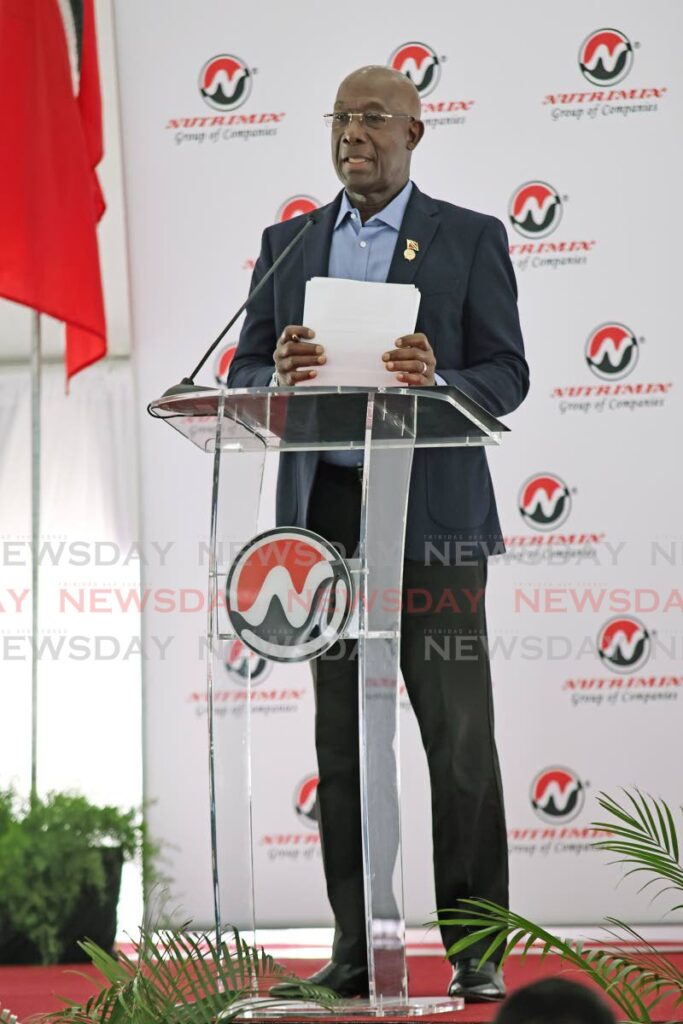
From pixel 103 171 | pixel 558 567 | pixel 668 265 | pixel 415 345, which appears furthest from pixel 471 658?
pixel 103 171

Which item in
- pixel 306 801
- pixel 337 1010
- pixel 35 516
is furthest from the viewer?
pixel 306 801

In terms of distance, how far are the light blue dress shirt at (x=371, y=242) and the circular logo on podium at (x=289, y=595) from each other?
756mm

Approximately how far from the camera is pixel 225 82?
455 centimetres

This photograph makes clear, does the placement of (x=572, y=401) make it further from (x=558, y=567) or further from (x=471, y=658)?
(x=471, y=658)

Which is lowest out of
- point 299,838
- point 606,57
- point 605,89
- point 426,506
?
point 299,838

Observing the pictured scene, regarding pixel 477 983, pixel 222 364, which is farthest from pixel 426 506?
pixel 222 364

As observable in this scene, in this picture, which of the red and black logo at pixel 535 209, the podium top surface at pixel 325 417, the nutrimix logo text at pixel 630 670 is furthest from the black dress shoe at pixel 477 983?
the red and black logo at pixel 535 209

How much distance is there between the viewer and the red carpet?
292 centimetres

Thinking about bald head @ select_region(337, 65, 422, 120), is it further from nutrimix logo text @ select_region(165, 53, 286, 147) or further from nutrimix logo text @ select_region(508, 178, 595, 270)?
nutrimix logo text @ select_region(165, 53, 286, 147)

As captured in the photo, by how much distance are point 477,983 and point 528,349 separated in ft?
7.88

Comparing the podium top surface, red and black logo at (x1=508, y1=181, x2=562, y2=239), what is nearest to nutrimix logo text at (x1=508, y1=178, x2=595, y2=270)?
red and black logo at (x1=508, y1=181, x2=562, y2=239)

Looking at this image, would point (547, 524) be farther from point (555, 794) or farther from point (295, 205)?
point (295, 205)

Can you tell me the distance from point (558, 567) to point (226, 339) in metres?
1.44

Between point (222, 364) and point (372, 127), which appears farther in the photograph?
point (222, 364)
